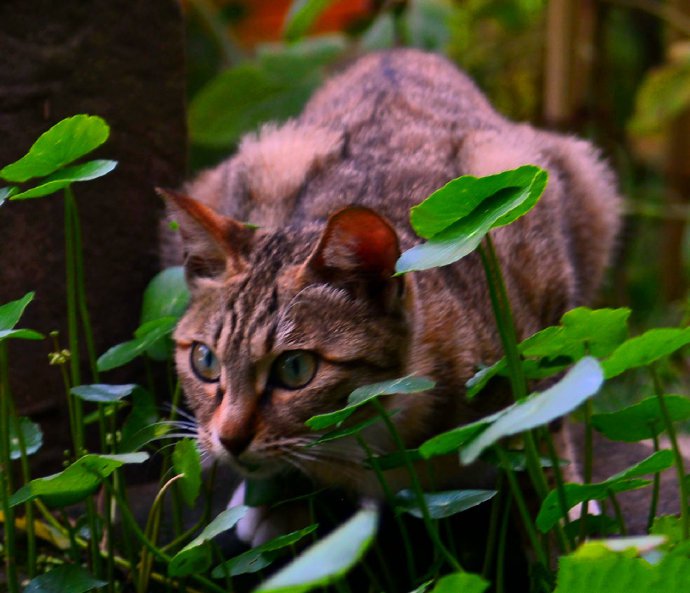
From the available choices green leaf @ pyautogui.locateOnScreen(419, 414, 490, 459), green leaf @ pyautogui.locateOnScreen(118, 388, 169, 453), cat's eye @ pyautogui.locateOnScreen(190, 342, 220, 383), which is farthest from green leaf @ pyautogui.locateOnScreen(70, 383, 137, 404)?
green leaf @ pyautogui.locateOnScreen(419, 414, 490, 459)

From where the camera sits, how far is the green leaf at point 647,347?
120 cm

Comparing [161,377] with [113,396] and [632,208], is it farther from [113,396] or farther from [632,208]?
[632,208]

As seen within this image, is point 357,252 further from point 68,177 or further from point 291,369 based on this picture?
point 68,177

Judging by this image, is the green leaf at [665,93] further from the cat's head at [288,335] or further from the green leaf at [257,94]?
the cat's head at [288,335]

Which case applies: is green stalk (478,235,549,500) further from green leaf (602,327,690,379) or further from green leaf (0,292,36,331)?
green leaf (0,292,36,331)

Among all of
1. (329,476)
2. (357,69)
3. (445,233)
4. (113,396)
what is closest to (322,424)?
(445,233)

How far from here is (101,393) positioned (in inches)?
59.4

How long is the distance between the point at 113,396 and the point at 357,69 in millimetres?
1576

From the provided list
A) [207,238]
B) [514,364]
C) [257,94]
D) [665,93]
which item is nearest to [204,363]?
[207,238]

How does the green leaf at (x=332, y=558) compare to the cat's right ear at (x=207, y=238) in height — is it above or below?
below

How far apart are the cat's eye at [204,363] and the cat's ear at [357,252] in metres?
0.22

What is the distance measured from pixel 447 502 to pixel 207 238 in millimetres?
650

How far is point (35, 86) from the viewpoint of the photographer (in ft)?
6.53

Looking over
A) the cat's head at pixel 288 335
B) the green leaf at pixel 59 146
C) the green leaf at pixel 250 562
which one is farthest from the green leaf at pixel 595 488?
the green leaf at pixel 59 146
